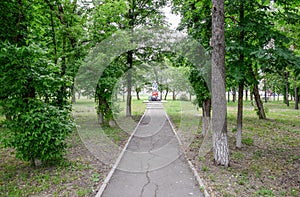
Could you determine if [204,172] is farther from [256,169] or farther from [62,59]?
[62,59]

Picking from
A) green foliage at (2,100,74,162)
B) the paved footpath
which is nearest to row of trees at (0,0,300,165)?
green foliage at (2,100,74,162)

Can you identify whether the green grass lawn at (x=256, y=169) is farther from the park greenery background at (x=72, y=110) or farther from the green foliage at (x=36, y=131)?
the green foliage at (x=36, y=131)

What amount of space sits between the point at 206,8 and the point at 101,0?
672cm

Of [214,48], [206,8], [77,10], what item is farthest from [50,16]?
[214,48]

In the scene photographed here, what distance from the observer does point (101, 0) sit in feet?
36.8

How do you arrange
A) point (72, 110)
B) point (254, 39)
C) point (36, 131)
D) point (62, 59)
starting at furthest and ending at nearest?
point (62, 59) → point (72, 110) → point (254, 39) → point (36, 131)

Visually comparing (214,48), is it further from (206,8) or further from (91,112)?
(91,112)

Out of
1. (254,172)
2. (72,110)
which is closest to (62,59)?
(72,110)

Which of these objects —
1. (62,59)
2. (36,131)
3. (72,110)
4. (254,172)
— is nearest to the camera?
(36,131)

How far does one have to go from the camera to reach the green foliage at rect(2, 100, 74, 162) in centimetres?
453

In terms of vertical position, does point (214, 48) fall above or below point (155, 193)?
above

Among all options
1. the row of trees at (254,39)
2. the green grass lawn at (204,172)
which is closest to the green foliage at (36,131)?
the green grass lawn at (204,172)

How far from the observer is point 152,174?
16.2 feet

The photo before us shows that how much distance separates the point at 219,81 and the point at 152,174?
2792mm
